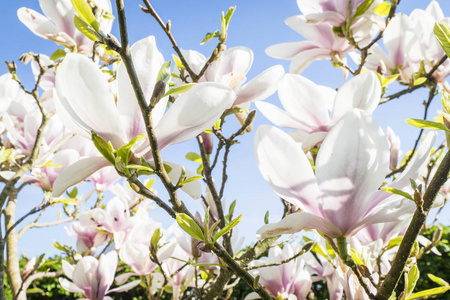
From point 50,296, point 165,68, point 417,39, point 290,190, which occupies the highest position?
point 417,39

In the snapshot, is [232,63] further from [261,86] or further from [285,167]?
[285,167]

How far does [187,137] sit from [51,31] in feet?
5.09

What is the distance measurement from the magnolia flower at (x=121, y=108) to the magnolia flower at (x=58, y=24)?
3.53ft

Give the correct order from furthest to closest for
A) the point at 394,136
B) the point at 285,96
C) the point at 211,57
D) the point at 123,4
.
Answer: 1. the point at 394,136
2. the point at 211,57
3. the point at 285,96
4. the point at 123,4

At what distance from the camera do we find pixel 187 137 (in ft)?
2.70

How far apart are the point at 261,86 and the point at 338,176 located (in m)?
0.54

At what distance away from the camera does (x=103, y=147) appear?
30.4 inches

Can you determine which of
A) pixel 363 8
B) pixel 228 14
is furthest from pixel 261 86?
pixel 363 8

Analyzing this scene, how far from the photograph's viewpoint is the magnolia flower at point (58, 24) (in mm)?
1899

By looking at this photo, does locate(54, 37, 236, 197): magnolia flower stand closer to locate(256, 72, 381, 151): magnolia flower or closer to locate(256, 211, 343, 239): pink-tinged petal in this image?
locate(256, 211, 343, 239): pink-tinged petal

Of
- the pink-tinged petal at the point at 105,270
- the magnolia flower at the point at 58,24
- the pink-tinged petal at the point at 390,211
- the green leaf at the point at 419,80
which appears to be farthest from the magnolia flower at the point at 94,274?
the green leaf at the point at 419,80

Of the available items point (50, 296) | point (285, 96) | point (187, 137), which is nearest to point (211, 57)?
point (285, 96)

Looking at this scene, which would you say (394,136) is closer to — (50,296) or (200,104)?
(200,104)

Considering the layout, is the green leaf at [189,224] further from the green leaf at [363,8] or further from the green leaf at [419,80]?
the green leaf at [419,80]
